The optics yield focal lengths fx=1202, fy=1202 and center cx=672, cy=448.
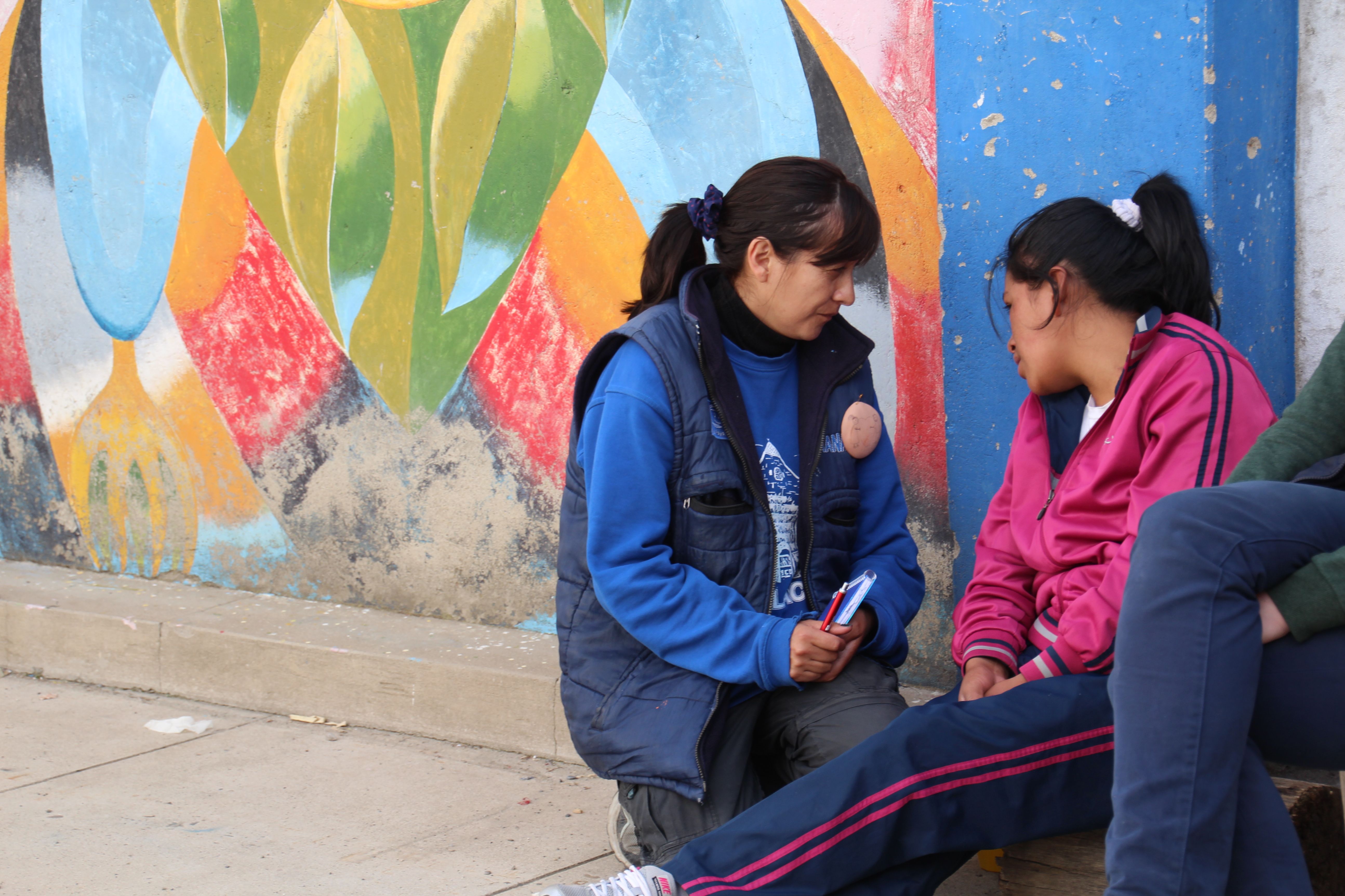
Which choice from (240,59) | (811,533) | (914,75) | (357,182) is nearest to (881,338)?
(914,75)

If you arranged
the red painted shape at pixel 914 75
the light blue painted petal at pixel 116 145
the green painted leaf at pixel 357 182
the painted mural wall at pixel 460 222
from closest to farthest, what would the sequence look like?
1. the painted mural wall at pixel 460 222
2. the red painted shape at pixel 914 75
3. the green painted leaf at pixel 357 182
4. the light blue painted petal at pixel 116 145

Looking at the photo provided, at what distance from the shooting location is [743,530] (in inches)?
87.3

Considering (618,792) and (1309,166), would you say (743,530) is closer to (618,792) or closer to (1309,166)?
(618,792)

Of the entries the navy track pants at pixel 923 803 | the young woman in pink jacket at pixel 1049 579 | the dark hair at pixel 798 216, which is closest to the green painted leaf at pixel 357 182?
the dark hair at pixel 798 216

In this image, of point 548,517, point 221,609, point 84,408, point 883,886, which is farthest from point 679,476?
point 84,408

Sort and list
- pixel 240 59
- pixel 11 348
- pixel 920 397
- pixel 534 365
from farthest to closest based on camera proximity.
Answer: pixel 11 348 → pixel 240 59 → pixel 534 365 → pixel 920 397

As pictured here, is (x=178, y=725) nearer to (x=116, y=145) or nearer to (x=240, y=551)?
(x=240, y=551)

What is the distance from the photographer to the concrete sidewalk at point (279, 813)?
242 cm

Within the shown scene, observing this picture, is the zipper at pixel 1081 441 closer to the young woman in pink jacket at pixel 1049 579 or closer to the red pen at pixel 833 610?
the young woman in pink jacket at pixel 1049 579

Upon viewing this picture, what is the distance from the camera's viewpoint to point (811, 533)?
2.29 m

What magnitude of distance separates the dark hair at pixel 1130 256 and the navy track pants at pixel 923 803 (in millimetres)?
708

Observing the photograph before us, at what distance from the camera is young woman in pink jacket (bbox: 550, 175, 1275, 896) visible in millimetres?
1803

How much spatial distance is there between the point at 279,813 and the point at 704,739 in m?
1.20

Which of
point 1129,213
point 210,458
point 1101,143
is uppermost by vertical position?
point 1101,143
